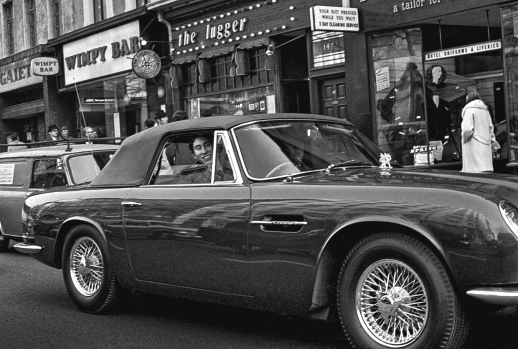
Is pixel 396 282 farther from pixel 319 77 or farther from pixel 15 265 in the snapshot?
pixel 319 77

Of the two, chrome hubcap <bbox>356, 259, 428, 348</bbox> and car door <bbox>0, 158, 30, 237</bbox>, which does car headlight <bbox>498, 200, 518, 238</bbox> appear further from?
car door <bbox>0, 158, 30, 237</bbox>

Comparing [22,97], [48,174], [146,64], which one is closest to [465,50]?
[48,174]

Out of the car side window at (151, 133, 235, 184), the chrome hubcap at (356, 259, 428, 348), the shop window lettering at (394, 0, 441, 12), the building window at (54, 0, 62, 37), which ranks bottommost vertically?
the chrome hubcap at (356, 259, 428, 348)

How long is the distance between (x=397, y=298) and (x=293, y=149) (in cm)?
150

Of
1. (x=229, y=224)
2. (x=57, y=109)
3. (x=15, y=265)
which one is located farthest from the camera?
(x=57, y=109)

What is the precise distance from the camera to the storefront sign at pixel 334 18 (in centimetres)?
1346

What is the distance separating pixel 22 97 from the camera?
1193 inches

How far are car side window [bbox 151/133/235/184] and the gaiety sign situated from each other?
14847 millimetres

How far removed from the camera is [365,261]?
465cm

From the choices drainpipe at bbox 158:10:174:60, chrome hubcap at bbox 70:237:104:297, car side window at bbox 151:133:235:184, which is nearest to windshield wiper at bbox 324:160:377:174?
car side window at bbox 151:133:235:184

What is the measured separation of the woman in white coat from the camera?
469 inches

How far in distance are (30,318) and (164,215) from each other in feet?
5.41

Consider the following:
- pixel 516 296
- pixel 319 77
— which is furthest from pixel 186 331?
pixel 319 77

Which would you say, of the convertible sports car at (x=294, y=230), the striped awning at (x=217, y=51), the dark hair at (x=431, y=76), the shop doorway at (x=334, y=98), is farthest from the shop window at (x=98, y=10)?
the convertible sports car at (x=294, y=230)
